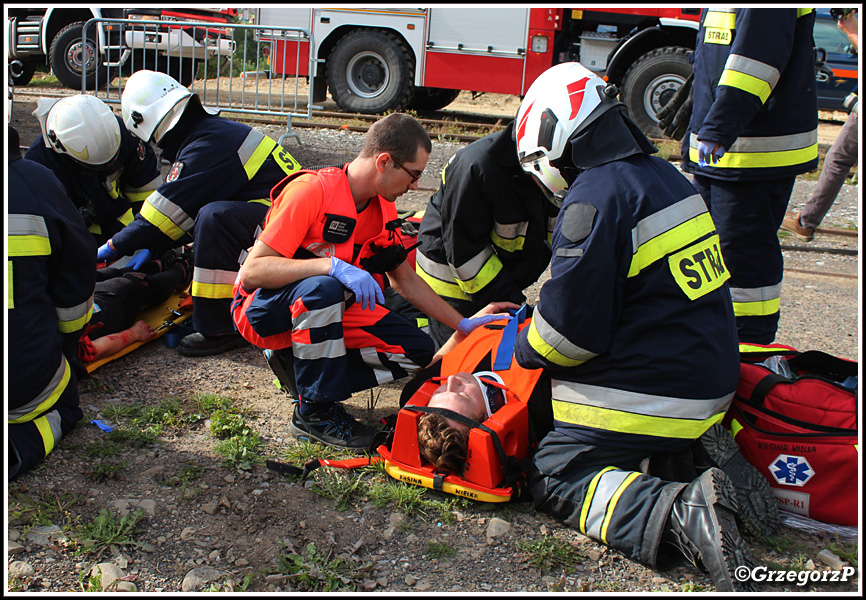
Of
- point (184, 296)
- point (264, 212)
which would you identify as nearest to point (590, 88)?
point (264, 212)

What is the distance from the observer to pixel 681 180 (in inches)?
106

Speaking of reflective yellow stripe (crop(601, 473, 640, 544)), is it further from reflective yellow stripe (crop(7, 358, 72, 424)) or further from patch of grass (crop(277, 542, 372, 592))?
reflective yellow stripe (crop(7, 358, 72, 424))

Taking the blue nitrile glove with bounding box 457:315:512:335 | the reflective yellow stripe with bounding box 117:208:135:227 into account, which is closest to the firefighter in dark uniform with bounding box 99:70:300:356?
the reflective yellow stripe with bounding box 117:208:135:227

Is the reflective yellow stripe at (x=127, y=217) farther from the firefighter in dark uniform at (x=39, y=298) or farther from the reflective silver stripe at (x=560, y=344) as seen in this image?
the reflective silver stripe at (x=560, y=344)

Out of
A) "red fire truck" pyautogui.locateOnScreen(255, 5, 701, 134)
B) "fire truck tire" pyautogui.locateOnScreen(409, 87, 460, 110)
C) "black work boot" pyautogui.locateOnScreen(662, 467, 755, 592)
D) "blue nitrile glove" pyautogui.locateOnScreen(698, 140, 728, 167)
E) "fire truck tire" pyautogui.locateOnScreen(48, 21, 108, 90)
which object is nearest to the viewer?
"black work boot" pyautogui.locateOnScreen(662, 467, 755, 592)

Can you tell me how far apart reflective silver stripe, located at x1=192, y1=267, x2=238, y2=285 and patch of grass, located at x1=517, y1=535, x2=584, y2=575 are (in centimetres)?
240

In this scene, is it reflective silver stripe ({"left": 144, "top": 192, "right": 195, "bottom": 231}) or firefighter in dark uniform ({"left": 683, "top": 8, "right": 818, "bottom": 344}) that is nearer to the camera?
firefighter in dark uniform ({"left": 683, "top": 8, "right": 818, "bottom": 344})

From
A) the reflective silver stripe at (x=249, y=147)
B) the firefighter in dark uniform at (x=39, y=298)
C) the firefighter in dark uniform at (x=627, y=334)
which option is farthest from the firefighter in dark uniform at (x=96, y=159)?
the firefighter in dark uniform at (x=627, y=334)

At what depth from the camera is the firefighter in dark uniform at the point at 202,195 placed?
4.18 meters

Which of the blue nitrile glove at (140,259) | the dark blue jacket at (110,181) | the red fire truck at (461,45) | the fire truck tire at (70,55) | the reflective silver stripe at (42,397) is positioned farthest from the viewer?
the fire truck tire at (70,55)

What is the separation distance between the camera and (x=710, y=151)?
371cm

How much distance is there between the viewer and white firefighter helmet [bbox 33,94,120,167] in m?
4.24

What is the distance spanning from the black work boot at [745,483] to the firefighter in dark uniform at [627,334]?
7 centimetres

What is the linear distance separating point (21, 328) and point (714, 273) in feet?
8.86
